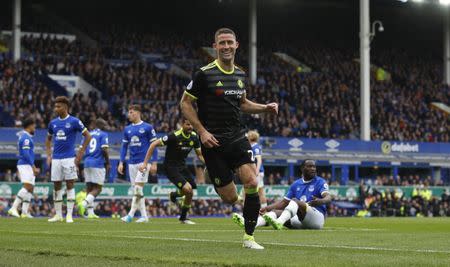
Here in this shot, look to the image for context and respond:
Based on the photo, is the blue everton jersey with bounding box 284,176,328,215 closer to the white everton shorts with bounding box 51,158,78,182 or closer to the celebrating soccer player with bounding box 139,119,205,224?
the celebrating soccer player with bounding box 139,119,205,224

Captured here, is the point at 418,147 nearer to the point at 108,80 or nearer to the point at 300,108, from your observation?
the point at 300,108

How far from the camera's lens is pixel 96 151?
22047mm

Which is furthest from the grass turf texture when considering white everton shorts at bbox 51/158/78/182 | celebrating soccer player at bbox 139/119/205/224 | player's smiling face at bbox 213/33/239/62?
celebrating soccer player at bbox 139/119/205/224

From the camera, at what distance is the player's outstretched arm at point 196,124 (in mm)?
9047

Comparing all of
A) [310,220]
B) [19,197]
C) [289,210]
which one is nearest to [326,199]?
[310,220]

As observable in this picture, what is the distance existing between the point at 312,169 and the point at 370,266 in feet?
25.1

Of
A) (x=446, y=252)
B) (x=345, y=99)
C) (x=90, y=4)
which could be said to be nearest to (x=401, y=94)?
(x=345, y=99)

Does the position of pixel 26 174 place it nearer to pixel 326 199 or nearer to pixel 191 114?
pixel 326 199

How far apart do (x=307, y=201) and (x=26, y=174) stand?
8.64 meters

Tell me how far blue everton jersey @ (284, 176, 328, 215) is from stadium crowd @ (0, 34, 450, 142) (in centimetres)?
2391

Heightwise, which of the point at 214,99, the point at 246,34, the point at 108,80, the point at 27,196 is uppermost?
the point at 246,34

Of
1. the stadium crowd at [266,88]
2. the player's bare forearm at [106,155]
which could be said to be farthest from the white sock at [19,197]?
the stadium crowd at [266,88]

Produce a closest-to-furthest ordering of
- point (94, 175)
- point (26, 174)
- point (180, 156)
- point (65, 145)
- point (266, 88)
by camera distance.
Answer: point (65, 145), point (180, 156), point (26, 174), point (94, 175), point (266, 88)

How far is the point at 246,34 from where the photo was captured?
63312 millimetres
